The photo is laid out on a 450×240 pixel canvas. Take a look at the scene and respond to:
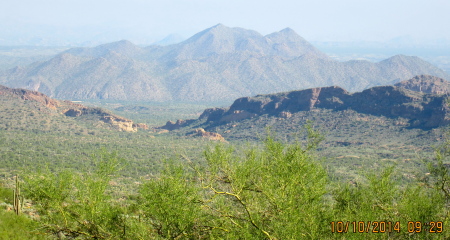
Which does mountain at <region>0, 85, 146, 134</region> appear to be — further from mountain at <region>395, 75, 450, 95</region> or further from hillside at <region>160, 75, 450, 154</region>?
mountain at <region>395, 75, 450, 95</region>

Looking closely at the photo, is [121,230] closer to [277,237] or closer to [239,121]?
[277,237]

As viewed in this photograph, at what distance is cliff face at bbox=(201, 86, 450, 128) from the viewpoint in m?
75.9

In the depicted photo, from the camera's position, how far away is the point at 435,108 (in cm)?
7531

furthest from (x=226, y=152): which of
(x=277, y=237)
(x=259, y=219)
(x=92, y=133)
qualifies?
(x=92, y=133)

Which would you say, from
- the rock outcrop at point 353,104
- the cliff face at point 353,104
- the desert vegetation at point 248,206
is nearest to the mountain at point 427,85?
the rock outcrop at point 353,104

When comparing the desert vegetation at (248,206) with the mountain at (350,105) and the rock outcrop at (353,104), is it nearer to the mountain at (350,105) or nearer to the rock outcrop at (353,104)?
the rock outcrop at (353,104)

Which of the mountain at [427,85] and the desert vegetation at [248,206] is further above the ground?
the desert vegetation at [248,206]

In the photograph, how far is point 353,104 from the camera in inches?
3469

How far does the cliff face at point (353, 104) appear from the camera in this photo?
75938 mm

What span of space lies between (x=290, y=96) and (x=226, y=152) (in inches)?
3666
